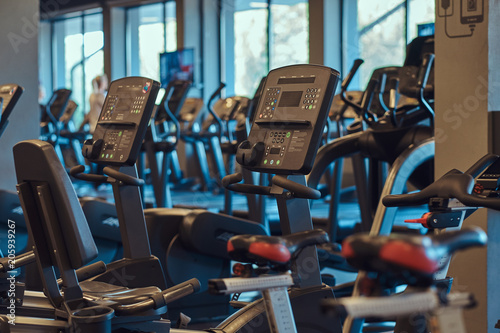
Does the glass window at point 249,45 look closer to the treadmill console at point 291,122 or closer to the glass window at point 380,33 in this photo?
the glass window at point 380,33

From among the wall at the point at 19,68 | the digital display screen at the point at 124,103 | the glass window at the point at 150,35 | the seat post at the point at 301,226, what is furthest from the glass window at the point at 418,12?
the seat post at the point at 301,226

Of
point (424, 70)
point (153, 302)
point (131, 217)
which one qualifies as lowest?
point (153, 302)

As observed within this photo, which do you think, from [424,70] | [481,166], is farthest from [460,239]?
[424,70]

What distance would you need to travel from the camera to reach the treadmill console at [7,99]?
12.1 feet

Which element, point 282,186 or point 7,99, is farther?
point 7,99

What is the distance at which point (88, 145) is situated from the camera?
3.29 m

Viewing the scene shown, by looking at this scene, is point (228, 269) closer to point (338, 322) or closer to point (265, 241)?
point (338, 322)

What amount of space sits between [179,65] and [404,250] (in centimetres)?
1106

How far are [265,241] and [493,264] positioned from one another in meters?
1.77

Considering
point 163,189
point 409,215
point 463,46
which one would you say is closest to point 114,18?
point 163,189

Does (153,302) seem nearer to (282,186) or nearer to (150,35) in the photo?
(282,186)

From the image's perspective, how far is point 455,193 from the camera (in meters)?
1.88

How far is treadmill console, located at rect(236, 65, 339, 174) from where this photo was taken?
2367 millimetres

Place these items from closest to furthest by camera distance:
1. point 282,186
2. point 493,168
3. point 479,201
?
point 479,201 < point 493,168 < point 282,186
